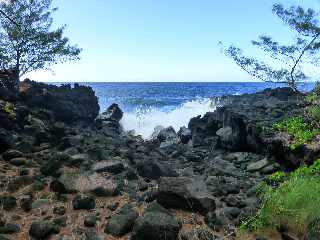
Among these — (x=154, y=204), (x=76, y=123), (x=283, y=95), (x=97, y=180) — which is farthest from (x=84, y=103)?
(x=154, y=204)

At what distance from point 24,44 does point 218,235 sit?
22957 mm

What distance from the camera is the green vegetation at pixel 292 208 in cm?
791

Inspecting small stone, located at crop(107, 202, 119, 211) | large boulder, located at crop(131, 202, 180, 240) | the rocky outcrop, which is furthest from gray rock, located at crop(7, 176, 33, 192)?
the rocky outcrop

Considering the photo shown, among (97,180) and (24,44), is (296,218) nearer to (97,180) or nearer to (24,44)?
(97,180)

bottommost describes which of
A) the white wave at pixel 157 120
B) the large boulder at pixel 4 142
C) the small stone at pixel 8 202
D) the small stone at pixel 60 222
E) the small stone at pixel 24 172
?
the white wave at pixel 157 120

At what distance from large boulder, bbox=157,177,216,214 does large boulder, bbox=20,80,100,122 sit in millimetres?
17260

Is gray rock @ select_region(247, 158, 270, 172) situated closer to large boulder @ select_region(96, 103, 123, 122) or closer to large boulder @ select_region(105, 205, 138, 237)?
large boulder @ select_region(105, 205, 138, 237)

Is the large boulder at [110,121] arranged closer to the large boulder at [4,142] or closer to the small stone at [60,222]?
the large boulder at [4,142]

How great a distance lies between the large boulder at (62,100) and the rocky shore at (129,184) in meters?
3.23

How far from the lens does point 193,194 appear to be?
9312mm

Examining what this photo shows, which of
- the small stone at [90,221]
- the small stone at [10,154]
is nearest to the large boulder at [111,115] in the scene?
the small stone at [10,154]

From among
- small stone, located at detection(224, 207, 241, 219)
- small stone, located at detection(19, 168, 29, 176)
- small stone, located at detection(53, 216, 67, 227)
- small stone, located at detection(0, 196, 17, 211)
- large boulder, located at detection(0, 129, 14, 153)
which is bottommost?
small stone, located at detection(224, 207, 241, 219)

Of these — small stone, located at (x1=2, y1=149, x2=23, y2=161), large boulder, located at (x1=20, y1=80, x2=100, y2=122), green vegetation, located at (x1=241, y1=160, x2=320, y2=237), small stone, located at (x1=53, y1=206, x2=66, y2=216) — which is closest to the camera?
green vegetation, located at (x1=241, y1=160, x2=320, y2=237)

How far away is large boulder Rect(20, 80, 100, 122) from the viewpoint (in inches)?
1017
